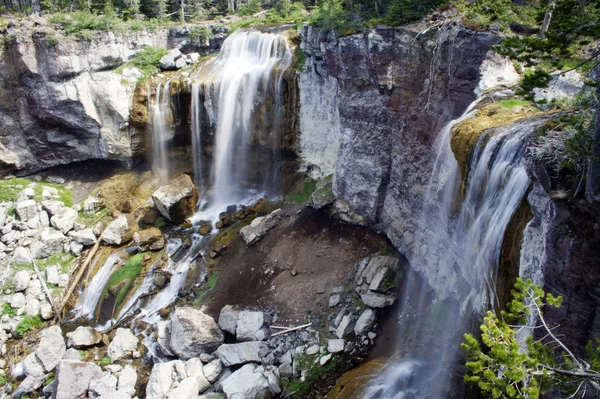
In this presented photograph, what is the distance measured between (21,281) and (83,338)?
494cm

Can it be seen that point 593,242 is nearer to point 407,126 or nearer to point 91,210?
point 407,126

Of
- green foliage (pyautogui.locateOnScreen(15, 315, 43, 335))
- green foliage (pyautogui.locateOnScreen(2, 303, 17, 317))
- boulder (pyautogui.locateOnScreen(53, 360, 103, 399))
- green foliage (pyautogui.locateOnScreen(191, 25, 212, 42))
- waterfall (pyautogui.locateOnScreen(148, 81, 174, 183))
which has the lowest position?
green foliage (pyautogui.locateOnScreen(15, 315, 43, 335))

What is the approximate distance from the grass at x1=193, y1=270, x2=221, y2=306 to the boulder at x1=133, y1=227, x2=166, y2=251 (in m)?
3.42

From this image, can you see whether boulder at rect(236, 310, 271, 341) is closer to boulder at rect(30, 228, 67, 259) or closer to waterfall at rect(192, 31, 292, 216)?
waterfall at rect(192, 31, 292, 216)

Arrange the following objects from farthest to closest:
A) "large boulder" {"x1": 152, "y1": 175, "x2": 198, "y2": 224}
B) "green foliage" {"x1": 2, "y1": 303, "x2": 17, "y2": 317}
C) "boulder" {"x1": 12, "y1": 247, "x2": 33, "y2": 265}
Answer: "large boulder" {"x1": 152, "y1": 175, "x2": 198, "y2": 224}, "boulder" {"x1": 12, "y1": 247, "x2": 33, "y2": 265}, "green foliage" {"x1": 2, "y1": 303, "x2": 17, "y2": 317}

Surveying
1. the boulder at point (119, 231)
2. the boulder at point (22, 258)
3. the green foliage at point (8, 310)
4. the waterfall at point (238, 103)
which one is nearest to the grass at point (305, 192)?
the waterfall at point (238, 103)

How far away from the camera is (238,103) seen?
21219mm

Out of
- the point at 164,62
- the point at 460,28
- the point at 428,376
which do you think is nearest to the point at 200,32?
the point at 164,62

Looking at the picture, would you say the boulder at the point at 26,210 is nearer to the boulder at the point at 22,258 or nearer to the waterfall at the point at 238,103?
the boulder at the point at 22,258

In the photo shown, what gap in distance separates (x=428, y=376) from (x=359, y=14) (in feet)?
45.3

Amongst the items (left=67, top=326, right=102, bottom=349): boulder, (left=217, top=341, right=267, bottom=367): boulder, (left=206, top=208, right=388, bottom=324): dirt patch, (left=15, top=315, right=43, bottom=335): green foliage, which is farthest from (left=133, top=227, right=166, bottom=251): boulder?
(left=217, top=341, right=267, bottom=367): boulder

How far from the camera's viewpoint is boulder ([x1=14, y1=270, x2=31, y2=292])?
17766mm

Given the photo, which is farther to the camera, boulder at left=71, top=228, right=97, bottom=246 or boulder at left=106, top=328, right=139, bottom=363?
boulder at left=71, top=228, right=97, bottom=246

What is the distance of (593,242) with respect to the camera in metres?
6.39
